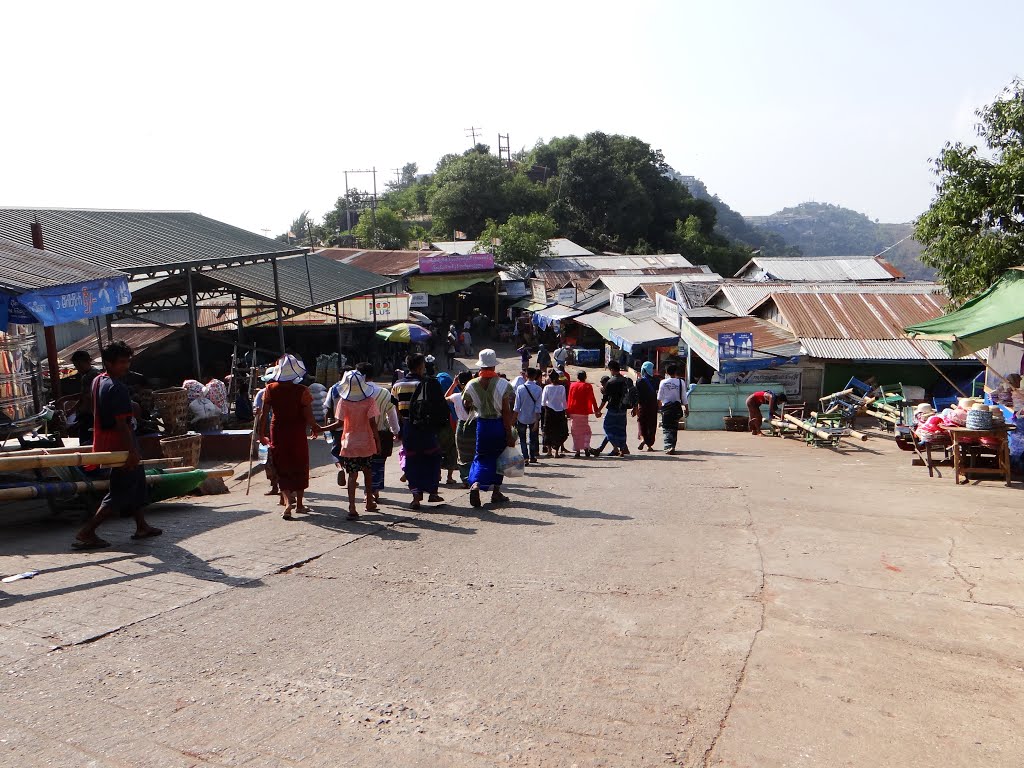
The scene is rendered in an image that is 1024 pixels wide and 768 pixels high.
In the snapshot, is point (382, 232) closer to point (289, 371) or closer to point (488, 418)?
point (488, 418)

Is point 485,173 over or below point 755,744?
over

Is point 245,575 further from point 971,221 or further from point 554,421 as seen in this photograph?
point 971,221

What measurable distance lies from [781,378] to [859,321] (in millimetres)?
2994

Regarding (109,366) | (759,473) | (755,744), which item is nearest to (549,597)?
(755,744)

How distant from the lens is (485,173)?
64188 millimetres

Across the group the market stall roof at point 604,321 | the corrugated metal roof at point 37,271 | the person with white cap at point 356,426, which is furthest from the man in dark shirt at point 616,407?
the market stall roof at point 604,321

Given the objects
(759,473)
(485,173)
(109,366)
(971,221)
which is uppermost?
(485,173)

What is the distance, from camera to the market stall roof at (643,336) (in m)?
26.1

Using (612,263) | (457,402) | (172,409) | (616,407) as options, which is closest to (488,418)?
(457,402)

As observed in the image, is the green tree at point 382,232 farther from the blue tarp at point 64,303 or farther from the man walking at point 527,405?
the blue tarp at point 64,303

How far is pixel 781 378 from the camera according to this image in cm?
2123

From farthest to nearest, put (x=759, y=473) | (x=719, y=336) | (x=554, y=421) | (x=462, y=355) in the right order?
(x=462, y=355) → (x=719, y=336) → (x=554, y=421) → (x=759, y=473)

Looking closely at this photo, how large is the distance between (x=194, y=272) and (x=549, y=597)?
1856cm

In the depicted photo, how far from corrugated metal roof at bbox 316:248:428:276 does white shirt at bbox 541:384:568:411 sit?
30.8m
